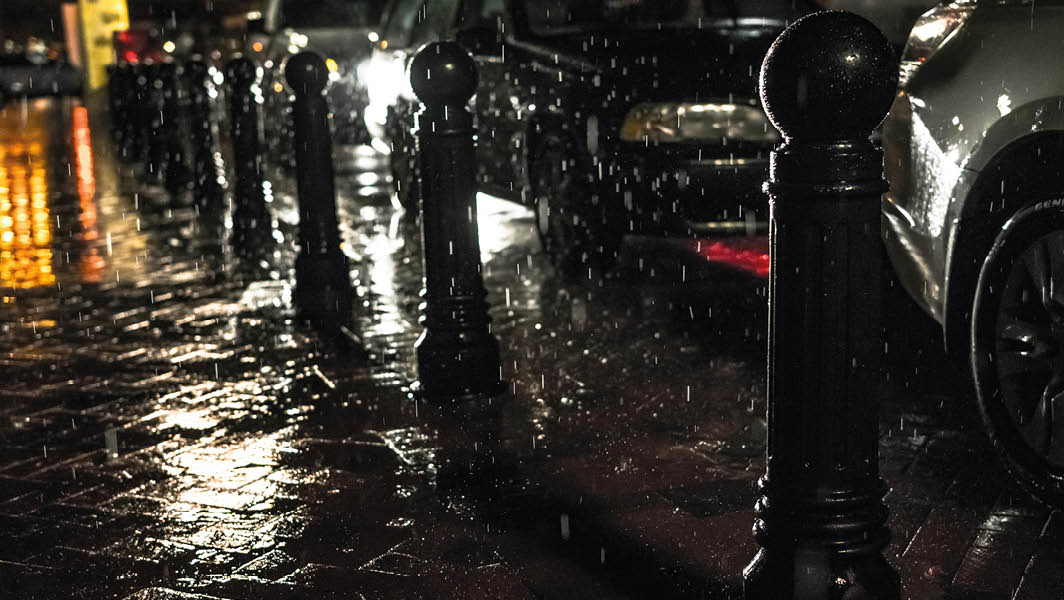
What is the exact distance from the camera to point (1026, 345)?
3.40 meters

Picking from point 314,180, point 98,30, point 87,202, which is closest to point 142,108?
point 87,202

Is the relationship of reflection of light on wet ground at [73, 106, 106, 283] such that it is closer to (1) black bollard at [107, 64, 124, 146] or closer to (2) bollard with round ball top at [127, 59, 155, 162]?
(1) black bollard at [107, 64, 124, 146]

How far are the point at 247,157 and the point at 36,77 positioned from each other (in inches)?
1128

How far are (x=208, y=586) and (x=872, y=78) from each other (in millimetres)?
1889

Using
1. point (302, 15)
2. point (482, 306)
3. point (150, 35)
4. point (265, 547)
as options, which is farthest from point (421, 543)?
point (150, 35)

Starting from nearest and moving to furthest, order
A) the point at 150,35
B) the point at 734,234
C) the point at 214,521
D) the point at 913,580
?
the point at 913,580 → the point at 214,521 → the point at 734,234 → the point at 150,35

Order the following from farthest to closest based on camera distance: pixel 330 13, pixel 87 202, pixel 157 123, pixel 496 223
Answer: pixel 330 13
pixel 157 123
pixel 87 202
pixel 496 223

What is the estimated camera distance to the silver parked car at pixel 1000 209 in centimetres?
333

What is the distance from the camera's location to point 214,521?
11.7 ft

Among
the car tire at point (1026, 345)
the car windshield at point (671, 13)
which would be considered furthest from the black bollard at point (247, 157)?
the car tire at point (1026, 345)

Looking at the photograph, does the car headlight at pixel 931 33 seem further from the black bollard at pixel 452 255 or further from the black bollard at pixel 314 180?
the black bollard at pixel 314 180

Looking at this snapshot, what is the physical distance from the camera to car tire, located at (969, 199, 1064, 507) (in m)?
3.30

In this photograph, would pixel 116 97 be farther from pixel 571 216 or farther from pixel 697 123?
pixel 697 123

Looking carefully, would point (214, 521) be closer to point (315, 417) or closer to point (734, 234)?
point (315, 417)
